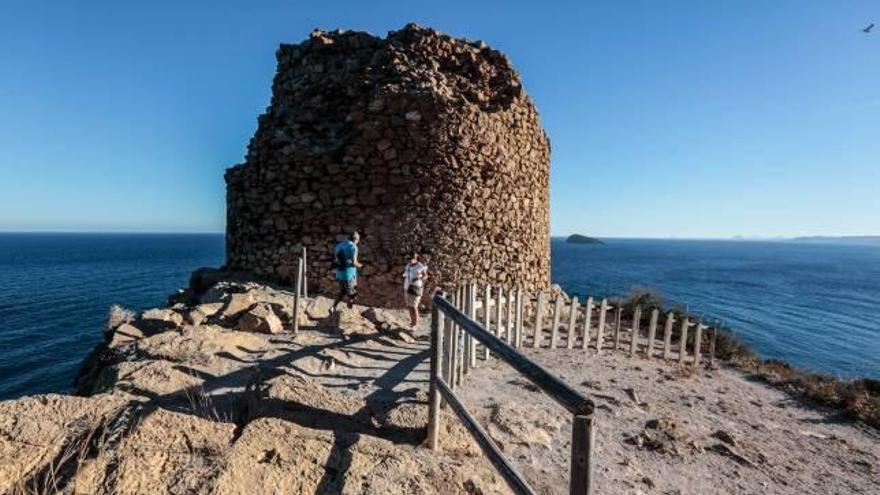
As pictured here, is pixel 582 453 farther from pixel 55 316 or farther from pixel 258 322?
pixel 55 316

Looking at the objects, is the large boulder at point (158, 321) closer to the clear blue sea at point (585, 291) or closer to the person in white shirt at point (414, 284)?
the person in white shirt at point (414, 284)

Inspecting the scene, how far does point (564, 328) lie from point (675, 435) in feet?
22.3

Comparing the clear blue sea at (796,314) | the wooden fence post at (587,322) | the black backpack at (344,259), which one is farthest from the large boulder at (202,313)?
the clear blue sea at (796,314)

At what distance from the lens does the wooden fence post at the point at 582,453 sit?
6.75 ft

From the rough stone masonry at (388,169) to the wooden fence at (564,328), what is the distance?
204 cm

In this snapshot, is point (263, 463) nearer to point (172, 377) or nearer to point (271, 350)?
point (172, 377)

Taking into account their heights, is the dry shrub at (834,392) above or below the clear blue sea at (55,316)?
above

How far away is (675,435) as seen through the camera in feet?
19.6

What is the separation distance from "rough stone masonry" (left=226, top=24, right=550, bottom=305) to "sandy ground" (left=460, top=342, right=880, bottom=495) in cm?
454

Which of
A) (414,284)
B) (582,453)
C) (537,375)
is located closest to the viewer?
(582,453)

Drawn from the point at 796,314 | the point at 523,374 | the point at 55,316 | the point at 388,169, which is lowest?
the point at 796,314

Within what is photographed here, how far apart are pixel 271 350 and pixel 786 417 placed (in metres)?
8.59

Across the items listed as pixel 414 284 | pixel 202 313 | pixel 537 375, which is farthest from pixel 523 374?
pixel 202 313

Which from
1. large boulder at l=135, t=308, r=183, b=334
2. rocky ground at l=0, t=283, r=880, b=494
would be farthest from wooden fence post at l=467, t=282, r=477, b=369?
large boulder at l=135, t=308, r=183, b=334
